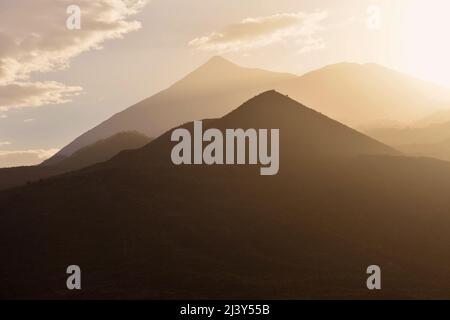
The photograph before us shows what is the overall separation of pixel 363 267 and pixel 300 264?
3.34 meters

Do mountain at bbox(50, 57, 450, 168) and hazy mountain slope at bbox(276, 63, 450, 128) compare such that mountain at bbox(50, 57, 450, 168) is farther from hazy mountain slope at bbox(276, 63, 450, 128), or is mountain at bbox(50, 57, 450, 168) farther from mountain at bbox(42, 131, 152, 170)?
mountain at bbox(42, 131, 152, 170)

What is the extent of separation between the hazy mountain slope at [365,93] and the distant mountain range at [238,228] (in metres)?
103

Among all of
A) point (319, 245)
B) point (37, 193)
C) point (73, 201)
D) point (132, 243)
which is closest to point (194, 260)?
point (132, 243)

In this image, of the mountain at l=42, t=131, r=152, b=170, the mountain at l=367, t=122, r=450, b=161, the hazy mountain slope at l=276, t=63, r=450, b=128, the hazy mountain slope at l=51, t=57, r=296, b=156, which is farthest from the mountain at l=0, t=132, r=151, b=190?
the hazy mountain slope at l=51, t=57, r=296, b=156

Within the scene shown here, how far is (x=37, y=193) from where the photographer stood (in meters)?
42.7

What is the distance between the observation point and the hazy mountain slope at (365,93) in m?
154

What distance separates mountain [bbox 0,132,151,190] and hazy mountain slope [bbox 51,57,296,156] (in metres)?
71.0

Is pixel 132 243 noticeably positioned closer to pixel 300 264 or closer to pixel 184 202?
pixel 184 202

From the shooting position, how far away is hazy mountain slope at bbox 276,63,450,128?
154125mm

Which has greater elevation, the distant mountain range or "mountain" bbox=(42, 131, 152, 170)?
"mountain" bbox=(42, 131, 152, 170)

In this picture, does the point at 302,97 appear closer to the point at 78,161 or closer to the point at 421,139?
the point at 421,139

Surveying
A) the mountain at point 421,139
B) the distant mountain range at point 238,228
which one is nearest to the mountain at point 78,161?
the distant mountain range at point 238,228

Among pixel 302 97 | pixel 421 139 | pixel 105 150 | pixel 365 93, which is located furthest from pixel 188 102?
pixel 421 139

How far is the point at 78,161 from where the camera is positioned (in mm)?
84625
